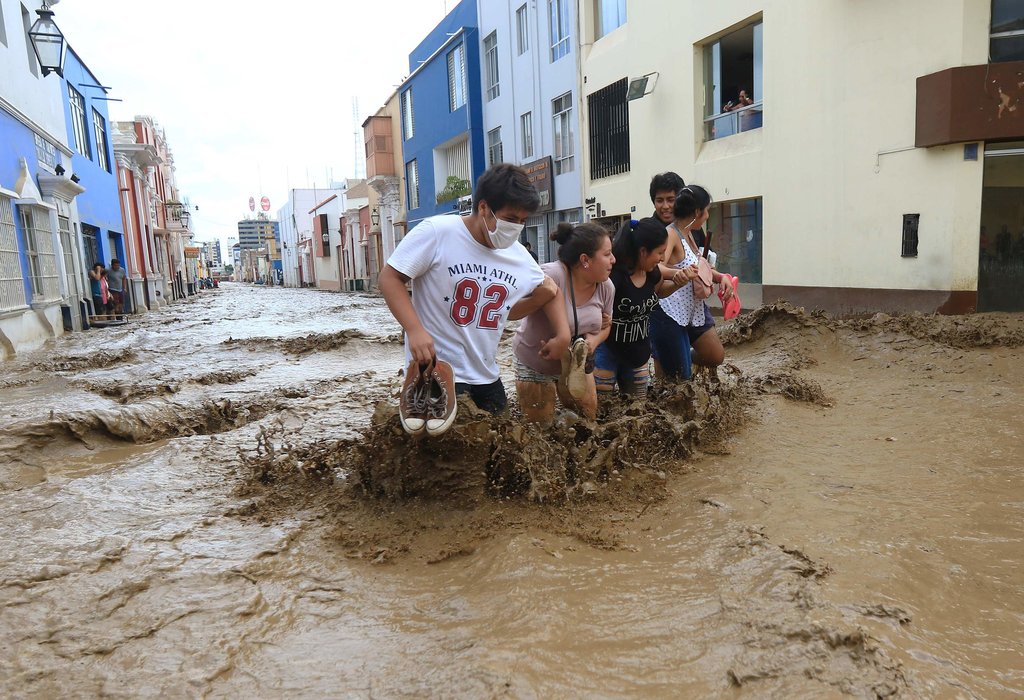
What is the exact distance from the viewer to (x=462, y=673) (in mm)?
2162

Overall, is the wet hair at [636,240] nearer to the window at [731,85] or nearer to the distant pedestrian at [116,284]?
the window at [731,85]

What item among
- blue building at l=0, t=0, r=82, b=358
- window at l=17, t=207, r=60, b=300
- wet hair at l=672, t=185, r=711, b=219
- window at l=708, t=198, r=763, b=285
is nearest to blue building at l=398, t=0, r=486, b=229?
blue building at l=0, t=0, r=82, b=358

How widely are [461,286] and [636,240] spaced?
146 cm

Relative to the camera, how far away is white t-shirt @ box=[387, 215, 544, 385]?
9.87 feet

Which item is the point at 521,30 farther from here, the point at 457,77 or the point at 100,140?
the point at 100,140

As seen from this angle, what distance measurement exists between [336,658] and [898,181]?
364 inches

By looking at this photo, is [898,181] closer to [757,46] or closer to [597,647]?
[757,46]

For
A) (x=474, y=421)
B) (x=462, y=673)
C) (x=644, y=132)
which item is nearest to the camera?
(x=462, y=673)

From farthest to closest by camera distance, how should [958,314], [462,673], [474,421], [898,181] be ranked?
[898,181] → [958,314] → [474,421] → [462,673]

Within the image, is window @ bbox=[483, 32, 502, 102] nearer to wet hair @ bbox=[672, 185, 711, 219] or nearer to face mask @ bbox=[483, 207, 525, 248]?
wet hair @ bbox=[672, 185, 711, 219]

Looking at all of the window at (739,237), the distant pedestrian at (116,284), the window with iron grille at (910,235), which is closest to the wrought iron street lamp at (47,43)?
the distant pedestrian at (116,284)

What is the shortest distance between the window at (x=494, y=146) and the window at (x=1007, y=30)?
1627cm

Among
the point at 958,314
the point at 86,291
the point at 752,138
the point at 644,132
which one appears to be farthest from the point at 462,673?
the point at 86,291

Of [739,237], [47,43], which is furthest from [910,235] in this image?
[47,43]
